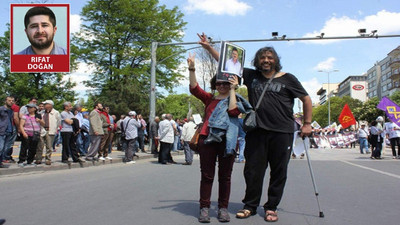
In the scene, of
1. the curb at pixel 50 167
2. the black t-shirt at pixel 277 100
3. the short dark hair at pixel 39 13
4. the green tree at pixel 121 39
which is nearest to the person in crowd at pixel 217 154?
the black t-shirt at pixel 277 100

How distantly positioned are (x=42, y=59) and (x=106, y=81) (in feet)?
60.4

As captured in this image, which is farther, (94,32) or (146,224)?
(94,32)

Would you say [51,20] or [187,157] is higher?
[51,20]

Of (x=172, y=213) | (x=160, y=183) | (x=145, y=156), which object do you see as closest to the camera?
(x=172, y=213)

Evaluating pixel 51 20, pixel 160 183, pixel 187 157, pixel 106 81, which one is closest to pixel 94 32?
pixel 106 81

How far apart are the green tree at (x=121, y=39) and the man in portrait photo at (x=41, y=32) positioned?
14.8 metres

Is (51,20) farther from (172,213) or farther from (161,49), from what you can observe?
(161,49)

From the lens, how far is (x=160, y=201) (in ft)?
18.1

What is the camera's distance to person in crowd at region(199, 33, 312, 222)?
4305 mm

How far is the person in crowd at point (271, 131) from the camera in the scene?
14.1 ft

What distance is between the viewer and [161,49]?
31.5 meters

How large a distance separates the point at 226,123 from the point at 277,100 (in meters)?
0.66

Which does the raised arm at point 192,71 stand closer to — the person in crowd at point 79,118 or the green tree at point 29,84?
the person in crowd at point 79,118

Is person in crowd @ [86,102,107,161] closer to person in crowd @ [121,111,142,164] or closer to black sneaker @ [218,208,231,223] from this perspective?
person in crowd @ [121,111,142,164]
